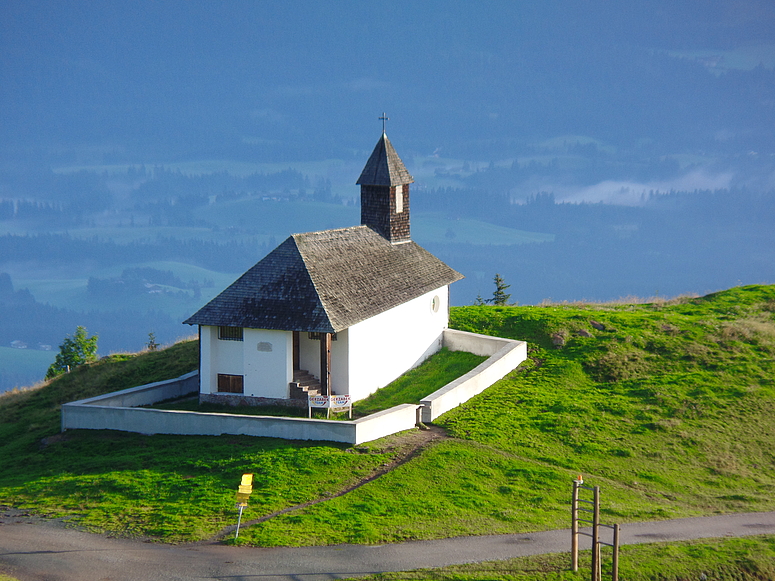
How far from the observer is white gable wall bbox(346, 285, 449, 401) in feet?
119

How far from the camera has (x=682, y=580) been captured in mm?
23484

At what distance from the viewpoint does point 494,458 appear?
30.4 metres

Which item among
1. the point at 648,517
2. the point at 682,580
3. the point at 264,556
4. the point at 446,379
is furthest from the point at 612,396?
the point at 264,556

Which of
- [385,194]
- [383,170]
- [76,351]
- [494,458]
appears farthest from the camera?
[76,351]

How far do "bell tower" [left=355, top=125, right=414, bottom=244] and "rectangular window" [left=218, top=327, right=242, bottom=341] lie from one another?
10484 mm

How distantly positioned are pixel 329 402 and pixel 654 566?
44.0 ft

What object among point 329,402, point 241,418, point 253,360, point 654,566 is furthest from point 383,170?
point 654,566

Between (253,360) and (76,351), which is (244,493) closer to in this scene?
(253,360)

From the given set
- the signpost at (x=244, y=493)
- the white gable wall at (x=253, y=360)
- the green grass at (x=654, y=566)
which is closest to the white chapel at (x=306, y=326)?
the white gable wall at (x=253, y=360)

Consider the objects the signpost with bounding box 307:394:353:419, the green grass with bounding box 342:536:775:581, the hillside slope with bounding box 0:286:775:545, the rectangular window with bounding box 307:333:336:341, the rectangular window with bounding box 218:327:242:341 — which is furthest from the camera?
the rectangular window with bounding box 307:333:336:341

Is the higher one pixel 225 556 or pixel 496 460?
pixel 496 460

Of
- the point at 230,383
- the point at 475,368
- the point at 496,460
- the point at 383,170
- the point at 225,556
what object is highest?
the point at 383,170

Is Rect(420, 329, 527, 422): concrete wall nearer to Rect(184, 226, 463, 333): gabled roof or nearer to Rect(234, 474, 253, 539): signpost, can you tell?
Rect(184, 226, 463, 333): gabled roof

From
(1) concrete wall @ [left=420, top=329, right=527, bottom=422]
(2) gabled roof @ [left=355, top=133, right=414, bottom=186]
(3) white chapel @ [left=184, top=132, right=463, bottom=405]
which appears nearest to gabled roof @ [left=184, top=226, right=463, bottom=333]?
(3) white chapel @ [left=184, top=132, right=463, bottom=405]
